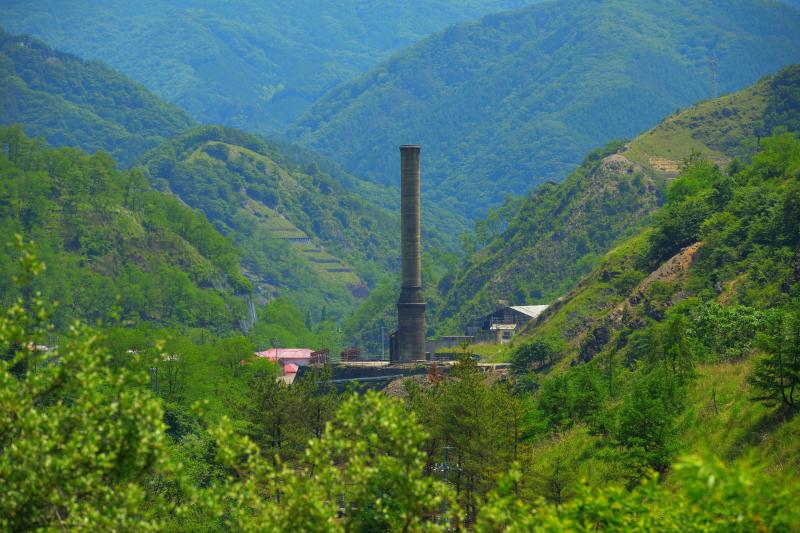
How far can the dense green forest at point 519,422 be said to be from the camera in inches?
1139

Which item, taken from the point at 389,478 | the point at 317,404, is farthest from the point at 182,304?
the point at 389,478

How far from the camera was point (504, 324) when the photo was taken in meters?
145

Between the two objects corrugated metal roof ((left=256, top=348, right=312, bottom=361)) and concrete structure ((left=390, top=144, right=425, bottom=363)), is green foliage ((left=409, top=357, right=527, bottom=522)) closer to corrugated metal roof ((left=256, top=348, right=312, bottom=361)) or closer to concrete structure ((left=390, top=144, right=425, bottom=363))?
concrete structure ((left=390, top=144, right=425, bottom=363))

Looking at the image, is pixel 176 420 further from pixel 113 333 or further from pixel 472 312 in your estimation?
pixel 472 312

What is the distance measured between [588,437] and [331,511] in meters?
39.6

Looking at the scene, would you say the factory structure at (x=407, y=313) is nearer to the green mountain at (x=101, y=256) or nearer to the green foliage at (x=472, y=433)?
the green foliage at (x=472, y=433)

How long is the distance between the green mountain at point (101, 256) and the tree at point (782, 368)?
12607 centimetres

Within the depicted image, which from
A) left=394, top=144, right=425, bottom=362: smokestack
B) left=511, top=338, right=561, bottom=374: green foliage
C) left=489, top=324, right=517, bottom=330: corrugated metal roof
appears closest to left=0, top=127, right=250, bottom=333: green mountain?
left=489, top=324, right=517, bottom=330: corrugated metal roof

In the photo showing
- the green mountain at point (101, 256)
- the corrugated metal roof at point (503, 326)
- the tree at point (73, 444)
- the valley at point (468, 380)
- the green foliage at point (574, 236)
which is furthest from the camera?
the green foliage at point (574, 236)

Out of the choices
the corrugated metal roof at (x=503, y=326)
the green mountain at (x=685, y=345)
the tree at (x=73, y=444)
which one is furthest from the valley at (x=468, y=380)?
the corrugated metal roof at (x=503, y=326)

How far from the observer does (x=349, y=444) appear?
3078cm

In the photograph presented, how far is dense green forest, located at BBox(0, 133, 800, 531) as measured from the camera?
28.9 meters

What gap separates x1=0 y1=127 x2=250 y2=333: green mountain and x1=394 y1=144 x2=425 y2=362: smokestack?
65572mm

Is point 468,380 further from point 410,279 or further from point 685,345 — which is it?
point 410,279
